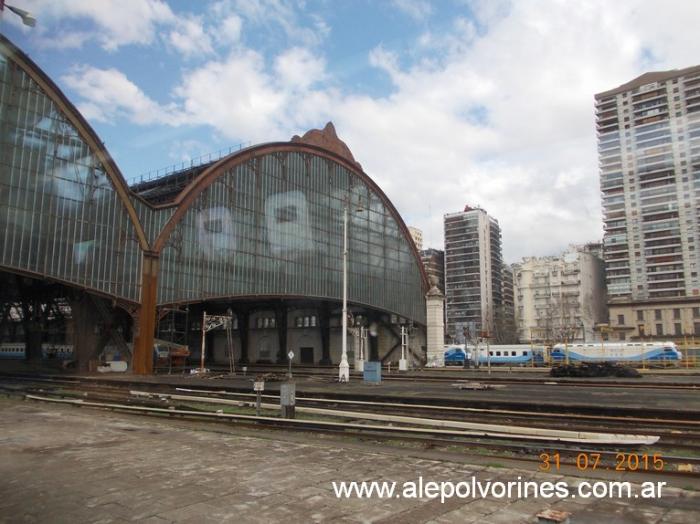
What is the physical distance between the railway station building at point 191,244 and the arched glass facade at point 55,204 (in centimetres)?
8

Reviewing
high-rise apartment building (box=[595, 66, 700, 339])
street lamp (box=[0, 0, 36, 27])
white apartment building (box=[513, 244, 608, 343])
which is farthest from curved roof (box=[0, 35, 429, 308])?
white apartment building (box=[513, 244, 608, 343])

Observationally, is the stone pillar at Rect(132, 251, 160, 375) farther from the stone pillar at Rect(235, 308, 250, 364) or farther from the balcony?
the balcony

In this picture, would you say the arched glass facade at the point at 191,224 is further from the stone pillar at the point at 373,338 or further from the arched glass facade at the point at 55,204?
the stone pillar at the point at 373,338

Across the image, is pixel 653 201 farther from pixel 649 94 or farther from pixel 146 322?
pixel 146 322

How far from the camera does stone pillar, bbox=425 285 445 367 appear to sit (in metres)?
61.2

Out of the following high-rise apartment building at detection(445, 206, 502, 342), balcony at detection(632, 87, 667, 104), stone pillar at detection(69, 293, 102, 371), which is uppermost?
balcony at detection(632, 87, 667, 104)

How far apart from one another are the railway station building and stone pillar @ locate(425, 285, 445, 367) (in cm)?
270

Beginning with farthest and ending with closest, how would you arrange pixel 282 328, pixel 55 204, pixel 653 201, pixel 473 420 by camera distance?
pixel 653 201 → pixel 282 328 → pixel 55 204 → pixel 473 420

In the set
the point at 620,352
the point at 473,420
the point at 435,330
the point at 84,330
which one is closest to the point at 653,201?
the point at 620,352

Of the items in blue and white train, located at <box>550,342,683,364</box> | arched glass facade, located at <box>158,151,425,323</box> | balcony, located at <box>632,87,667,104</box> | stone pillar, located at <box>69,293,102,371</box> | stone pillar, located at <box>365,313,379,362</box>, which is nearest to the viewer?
stone pillar, located at <box>69,293,102,371</box>

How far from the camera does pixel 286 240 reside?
5250 cm

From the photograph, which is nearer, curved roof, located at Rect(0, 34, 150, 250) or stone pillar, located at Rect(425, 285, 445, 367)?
curved roof, located at Rect(0, 34, 150, 250)

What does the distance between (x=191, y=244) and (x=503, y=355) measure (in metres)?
39.3

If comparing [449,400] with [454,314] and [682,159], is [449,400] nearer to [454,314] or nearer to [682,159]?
[682,159]
